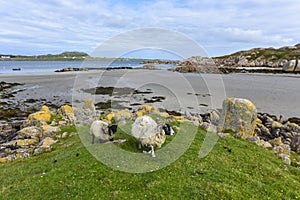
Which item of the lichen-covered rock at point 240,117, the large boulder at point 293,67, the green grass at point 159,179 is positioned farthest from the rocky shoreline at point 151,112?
the large boulder at point 293,67

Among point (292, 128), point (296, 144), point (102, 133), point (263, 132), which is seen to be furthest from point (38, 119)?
point (292, 128)

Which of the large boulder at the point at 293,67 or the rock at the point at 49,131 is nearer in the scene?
the rock at the point at 49,131

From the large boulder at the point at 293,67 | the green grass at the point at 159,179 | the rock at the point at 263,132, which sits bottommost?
the rock at the point at 263,132

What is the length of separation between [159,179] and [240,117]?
16722 millimetres

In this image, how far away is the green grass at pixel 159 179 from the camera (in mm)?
10984

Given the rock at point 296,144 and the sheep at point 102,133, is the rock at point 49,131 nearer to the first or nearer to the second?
the sheep at point 102,133

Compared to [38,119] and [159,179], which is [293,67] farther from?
[159,179]

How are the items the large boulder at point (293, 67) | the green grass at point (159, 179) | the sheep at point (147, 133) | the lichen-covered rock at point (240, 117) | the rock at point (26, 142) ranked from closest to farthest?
1. the green grass at point (159, 179)
2. the sheep at point (147, 133)
3. the rock at point (26, 142)
4. the lichen-covered rock at point (240, 117)
5. the large boulder at point (293, 67)

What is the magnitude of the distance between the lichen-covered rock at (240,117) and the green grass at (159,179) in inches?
339

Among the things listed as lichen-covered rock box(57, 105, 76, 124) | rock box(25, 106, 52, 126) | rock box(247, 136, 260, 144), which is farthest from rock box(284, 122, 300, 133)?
rock box(25, 106, 52, 126)

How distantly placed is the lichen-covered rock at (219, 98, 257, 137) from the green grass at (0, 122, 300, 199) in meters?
8.62

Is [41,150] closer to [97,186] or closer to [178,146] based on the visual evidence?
[97,186]

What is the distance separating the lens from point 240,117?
82.5ft

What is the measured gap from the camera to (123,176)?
491 inches
